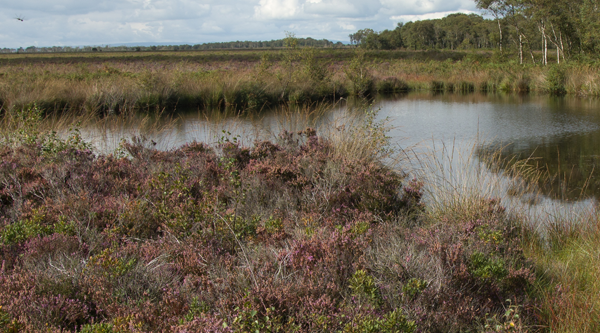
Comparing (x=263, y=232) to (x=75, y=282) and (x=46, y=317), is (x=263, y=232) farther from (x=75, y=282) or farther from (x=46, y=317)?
(x=46, y=317)

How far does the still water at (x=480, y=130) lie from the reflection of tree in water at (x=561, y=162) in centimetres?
1

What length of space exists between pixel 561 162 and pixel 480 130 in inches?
139

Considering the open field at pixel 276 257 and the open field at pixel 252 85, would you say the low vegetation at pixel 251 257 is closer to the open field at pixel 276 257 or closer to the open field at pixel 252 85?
the open field at pixel 276 257

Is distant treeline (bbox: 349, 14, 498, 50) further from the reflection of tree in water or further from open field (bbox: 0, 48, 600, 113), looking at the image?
the reflection of tree in water

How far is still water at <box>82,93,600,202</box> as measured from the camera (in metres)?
7.65

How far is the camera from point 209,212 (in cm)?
381

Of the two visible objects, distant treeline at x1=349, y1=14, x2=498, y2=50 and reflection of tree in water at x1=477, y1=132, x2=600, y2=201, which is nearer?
reflection of tree in water at x1=477, y1=132, x2=600, y2=201

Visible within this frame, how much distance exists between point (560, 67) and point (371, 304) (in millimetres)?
24417

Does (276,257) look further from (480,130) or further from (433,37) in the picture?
(433,37)

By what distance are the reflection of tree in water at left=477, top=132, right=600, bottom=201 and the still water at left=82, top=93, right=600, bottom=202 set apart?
15 mm

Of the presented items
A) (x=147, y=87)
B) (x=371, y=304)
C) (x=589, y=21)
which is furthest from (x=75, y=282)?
(x=589, y=21)

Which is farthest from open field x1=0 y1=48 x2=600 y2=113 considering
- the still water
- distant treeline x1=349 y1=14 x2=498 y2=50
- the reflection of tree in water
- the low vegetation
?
A: distant treeline x1=349 y1=14 x2=498 y2=50

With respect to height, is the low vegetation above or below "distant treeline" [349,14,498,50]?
below

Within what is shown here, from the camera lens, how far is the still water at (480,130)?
7.65 metres
